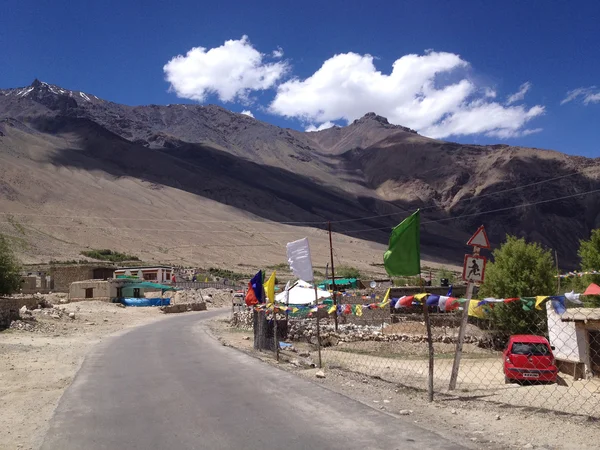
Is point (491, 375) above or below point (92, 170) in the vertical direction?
below

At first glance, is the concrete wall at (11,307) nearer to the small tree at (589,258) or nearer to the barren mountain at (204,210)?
the small tree at (589,258)

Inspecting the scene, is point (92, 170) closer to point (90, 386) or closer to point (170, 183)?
point (170, 183)

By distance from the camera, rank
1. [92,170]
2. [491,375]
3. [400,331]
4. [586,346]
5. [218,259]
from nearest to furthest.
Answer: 1. [586,346]
2. [491,375]
3. [400,331]
4. [218,259]
5. [92,170]

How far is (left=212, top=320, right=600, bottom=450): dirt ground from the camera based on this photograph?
6.71 meters

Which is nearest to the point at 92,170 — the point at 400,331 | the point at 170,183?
the point at 170,183

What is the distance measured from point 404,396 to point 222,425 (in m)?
3.62

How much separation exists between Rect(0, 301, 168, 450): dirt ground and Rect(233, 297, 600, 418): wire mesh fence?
21.6ft

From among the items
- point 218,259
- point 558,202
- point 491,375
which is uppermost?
point 558,202

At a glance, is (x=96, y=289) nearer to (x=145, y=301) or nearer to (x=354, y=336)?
(x=145, y=301)

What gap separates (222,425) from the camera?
7789mm

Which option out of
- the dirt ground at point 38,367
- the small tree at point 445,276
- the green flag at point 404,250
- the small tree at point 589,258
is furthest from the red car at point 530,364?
the small tree at point 445,276

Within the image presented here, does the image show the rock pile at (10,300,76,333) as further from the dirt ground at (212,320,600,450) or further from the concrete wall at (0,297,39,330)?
the dirt ground at (212,320,600,450)

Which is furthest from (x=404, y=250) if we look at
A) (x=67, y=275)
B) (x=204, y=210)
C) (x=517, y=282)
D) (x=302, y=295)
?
(x=204, y=210)

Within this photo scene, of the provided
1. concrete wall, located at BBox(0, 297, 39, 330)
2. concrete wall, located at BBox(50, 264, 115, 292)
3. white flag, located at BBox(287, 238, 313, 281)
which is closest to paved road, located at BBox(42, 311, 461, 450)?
white flag, located at BBox(287, 238, 313, 281)
